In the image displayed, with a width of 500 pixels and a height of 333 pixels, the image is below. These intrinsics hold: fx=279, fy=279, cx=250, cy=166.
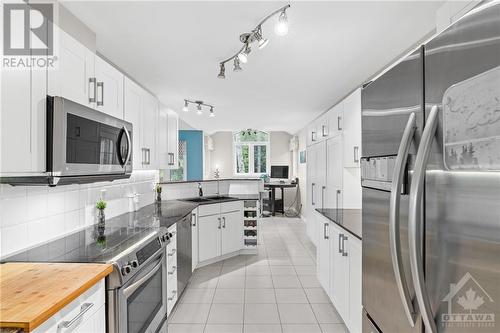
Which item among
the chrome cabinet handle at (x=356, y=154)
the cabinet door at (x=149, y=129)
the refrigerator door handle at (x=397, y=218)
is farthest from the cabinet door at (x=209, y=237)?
the refrigerator door handle at (x=397, y=218)

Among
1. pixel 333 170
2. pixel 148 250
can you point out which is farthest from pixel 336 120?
pixel 148 250

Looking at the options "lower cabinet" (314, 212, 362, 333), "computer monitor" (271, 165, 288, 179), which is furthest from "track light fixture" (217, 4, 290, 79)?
"computer monitor" (271, 165, 288, 179)

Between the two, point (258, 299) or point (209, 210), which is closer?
point (258, 299)

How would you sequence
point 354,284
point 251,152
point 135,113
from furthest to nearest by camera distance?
1. point 251,152
2. point 135,113
3. point 354,284

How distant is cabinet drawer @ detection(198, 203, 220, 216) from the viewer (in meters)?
3.91

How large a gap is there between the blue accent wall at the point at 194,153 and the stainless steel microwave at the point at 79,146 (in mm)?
6579

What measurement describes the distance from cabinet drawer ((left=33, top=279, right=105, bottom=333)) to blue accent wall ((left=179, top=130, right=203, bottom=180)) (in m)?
7.29

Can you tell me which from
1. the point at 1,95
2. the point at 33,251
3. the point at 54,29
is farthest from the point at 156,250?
the point at 54,29

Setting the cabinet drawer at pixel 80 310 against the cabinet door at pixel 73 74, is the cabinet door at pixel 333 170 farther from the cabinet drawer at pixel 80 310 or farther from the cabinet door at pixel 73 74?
the cabinet drawer at pixel 80 310

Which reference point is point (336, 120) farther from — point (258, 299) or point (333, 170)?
point (258, 299)

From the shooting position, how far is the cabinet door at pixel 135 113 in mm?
2463

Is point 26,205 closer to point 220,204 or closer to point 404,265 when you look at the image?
point 404,265

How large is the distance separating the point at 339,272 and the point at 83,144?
2162 mm

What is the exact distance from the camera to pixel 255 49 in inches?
109
